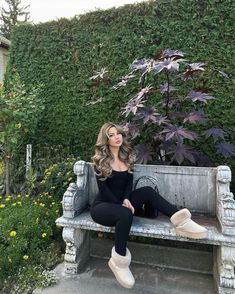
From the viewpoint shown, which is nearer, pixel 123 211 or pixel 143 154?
pixel 123 211

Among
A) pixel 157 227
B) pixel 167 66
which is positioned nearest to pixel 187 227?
pixel 157 227

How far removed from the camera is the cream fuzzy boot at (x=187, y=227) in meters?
2.09

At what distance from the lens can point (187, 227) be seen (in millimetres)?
2113

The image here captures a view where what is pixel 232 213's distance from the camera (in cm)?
212

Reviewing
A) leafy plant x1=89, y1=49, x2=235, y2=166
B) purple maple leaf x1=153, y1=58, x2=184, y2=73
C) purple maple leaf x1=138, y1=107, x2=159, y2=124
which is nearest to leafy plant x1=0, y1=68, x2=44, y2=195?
leafy plant x1=89, y1=49, x2=235, y2=166

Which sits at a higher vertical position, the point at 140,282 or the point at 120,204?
the point at 120,204

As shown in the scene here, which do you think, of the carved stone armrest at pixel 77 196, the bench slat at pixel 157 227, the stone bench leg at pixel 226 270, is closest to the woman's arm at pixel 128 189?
the bench slat at pixel 157 227

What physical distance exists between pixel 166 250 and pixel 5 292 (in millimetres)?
1571

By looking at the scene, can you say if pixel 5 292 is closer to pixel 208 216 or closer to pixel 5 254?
pixel 5 254

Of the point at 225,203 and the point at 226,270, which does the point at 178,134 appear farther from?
the point at 226,270

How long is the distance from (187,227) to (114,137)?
103cm

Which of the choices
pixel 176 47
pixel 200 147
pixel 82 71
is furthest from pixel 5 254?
pixel 176 47

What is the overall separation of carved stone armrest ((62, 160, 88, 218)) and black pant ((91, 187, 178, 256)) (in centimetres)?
21

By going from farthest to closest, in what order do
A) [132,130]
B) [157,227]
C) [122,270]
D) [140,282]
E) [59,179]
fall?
[59,179] < [132,130] < [140,282] < [157,227] < [122,270]
